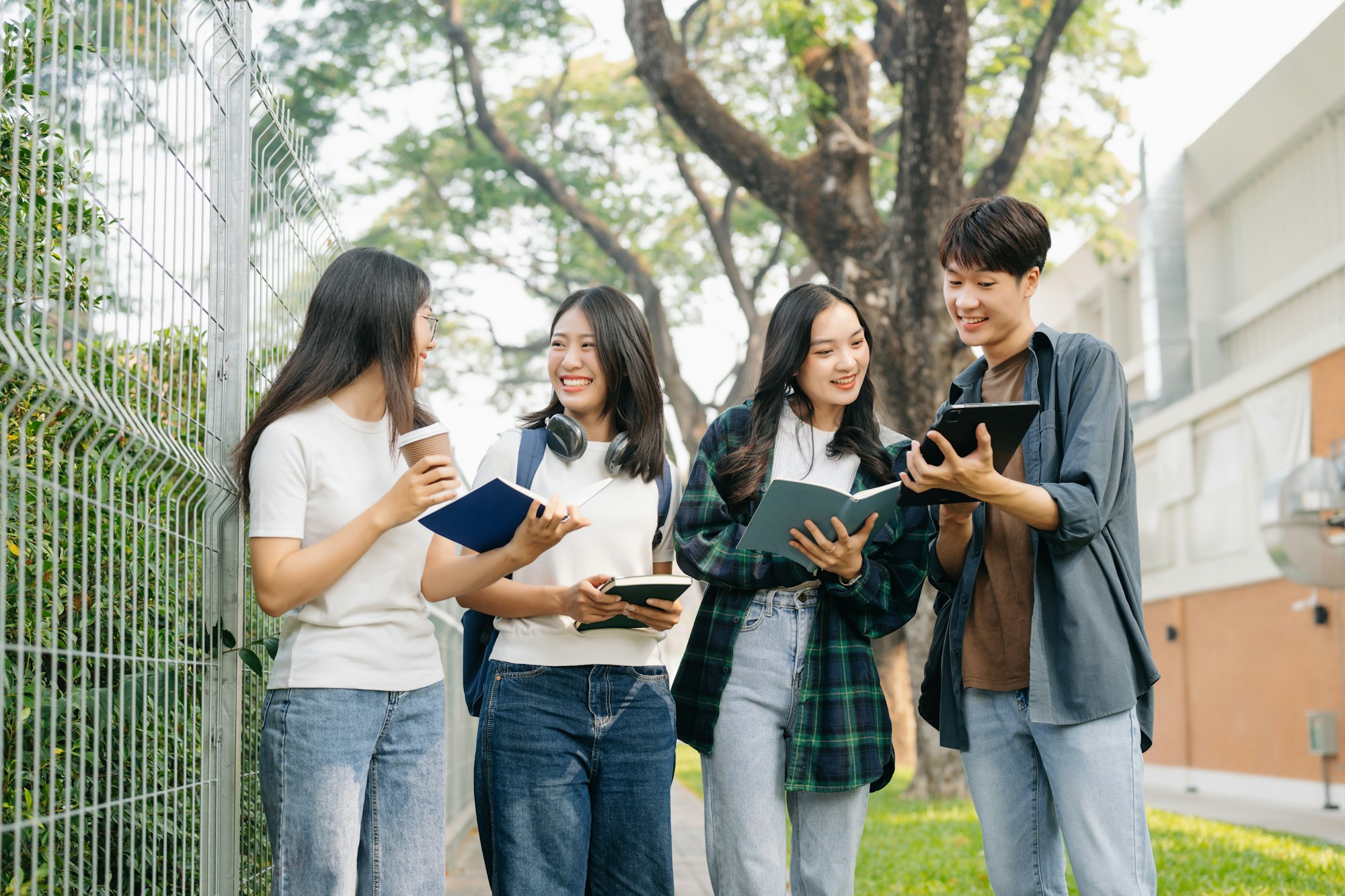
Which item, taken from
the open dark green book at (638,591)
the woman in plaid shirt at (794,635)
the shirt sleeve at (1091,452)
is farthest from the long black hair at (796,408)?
the shirt sleeve at (1091,452)

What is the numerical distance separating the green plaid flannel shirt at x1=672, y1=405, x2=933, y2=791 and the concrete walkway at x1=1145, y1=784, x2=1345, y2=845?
6912mm

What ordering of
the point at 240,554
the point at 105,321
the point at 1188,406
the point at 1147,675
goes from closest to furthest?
the point at 105,321, the point at 1147,675, the point at 240,554, the point at 1188,406

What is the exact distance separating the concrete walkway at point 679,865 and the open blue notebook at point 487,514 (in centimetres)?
277

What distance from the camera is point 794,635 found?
3123 millimetres

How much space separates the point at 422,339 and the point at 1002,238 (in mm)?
1364

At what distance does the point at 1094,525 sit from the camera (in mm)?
2725

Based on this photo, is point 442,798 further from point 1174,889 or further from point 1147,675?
point 1174,889

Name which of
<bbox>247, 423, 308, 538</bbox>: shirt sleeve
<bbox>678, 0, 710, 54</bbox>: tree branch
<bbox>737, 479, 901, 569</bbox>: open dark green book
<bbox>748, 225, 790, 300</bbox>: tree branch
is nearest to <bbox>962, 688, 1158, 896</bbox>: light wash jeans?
<bbox>737, 479, 901, 569</bbox>: open dark green book

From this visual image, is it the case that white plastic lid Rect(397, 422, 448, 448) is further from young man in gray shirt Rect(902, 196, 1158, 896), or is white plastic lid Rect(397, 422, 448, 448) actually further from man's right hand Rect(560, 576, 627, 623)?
young man in gray shirt Rect(902, 196, 1158, 896)

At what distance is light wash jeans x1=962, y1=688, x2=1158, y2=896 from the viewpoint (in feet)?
8.89

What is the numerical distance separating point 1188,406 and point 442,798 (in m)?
18.0

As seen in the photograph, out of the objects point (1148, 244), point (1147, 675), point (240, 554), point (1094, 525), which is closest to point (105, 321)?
point (240, 554)

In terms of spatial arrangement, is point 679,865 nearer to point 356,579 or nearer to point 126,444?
point 356,579

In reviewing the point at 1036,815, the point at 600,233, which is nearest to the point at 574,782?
the point at 1036,815
